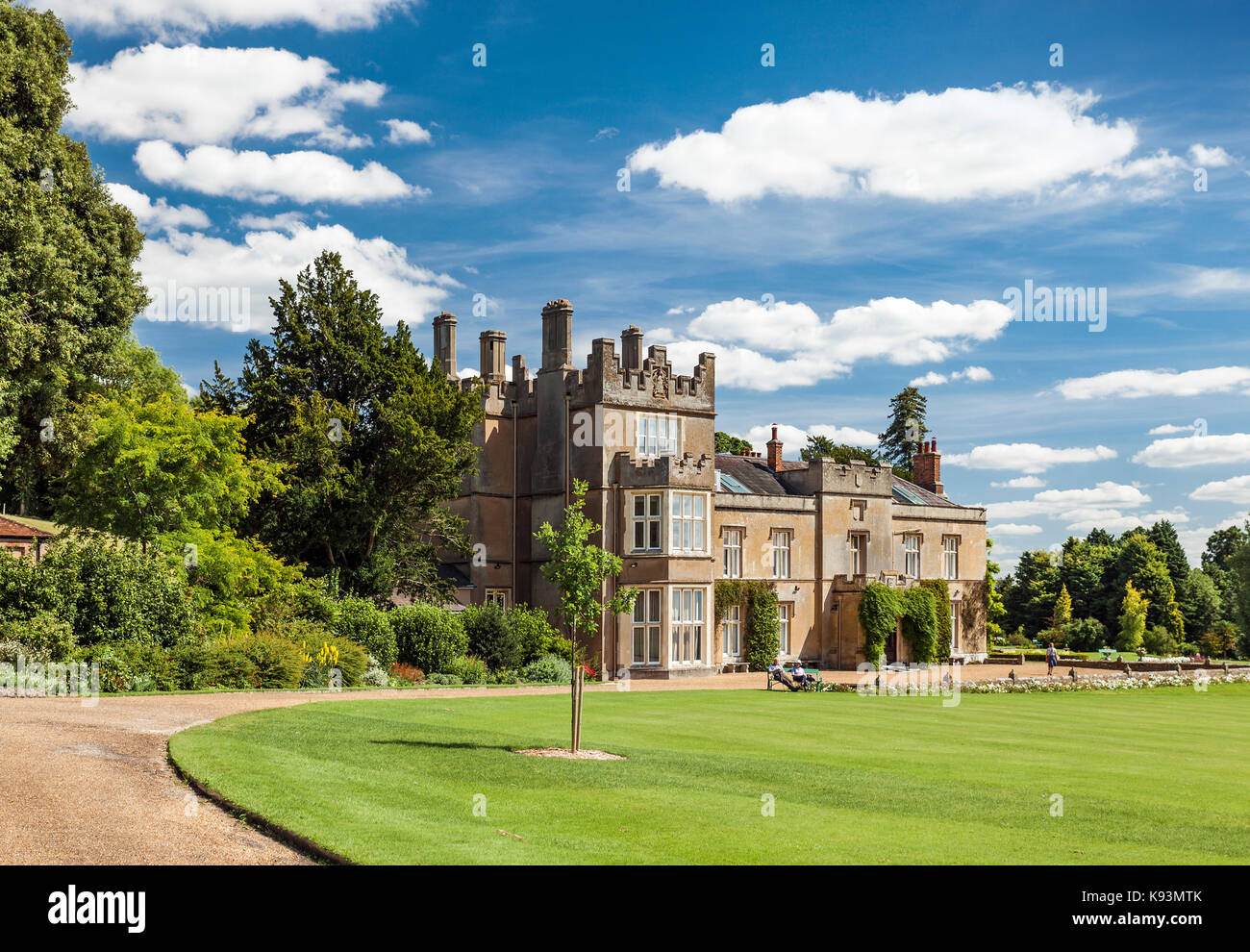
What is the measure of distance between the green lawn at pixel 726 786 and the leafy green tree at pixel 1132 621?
54399 mm

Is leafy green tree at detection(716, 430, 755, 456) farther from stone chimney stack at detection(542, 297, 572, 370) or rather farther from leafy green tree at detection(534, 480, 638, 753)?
leafy green tree at detection(534, 480, 638, 753)

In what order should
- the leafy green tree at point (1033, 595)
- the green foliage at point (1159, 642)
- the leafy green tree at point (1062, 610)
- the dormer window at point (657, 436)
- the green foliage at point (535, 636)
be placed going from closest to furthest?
the green foliage at point (535, 636)
the dormer window at point (657, 436)
the green foliage at point (1159, 642)
the leafy green tree at point (1062, 610)
the leafy green tree at point (1033, 595)

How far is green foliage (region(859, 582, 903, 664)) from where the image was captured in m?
45.6

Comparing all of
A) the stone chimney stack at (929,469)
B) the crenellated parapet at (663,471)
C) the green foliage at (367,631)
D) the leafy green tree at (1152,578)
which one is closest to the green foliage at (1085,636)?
the leafy green tree at (1152,578)

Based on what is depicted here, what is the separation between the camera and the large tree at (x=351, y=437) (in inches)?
1401

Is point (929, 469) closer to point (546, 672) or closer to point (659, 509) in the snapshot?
point (659, 509)

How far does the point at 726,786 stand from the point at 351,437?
26278 mm

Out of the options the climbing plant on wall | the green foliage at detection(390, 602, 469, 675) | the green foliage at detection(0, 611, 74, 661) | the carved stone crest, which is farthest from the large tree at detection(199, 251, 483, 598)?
the climbing plant on wall

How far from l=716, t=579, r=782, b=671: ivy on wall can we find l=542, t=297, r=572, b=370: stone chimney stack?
34.4 ft

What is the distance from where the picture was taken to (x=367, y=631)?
32156 mm

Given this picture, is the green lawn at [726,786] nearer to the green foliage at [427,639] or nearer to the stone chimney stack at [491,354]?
the green foliage at [427,639]

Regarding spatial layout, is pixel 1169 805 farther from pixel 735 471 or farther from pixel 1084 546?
pixel 1084 546
